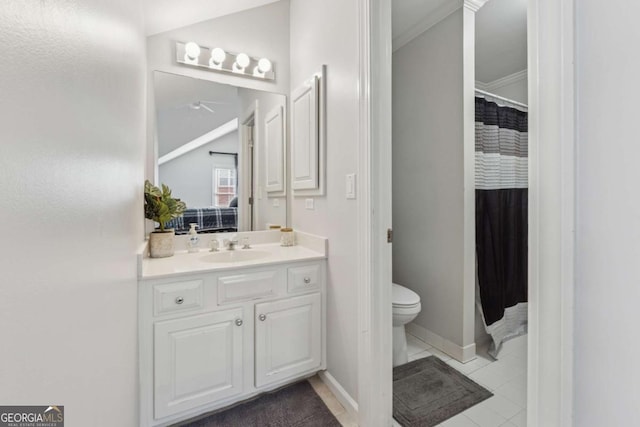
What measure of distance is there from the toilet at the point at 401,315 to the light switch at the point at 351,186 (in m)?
0.84

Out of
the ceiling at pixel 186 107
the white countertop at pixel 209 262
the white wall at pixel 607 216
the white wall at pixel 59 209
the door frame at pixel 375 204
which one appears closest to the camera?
the white wall at pixel 59 209

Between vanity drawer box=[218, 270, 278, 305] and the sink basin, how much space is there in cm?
29

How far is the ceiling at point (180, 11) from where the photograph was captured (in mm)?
1635

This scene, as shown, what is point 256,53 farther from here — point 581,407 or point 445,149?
point 581,407

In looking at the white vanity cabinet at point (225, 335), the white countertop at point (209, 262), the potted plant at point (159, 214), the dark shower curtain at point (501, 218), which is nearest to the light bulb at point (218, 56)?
the potted plant at point (159, 214)

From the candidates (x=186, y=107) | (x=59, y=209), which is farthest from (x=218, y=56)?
(x=59, y=209)

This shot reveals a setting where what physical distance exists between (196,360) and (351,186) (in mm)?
1164

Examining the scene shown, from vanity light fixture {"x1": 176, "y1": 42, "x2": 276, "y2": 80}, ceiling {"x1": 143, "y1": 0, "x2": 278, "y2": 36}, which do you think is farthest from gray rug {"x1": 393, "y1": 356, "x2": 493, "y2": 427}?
ceiling {"x1": 143, "y1": 0, "x2": 278, "y2": 36}

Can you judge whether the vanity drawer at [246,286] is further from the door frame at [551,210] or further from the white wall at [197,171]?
the door frame at [551,210]

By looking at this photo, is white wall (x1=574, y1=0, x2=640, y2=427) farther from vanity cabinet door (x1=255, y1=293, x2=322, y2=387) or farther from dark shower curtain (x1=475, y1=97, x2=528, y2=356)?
dark shower curtain (x1=475, y1=97, x2=528, y2=356)

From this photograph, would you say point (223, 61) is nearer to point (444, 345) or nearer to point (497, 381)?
point (444, 345)

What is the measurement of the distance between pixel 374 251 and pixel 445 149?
46.5 inches

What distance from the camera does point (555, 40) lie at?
0.57m

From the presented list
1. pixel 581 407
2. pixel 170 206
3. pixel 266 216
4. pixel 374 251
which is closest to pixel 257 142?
pixel 266 216
